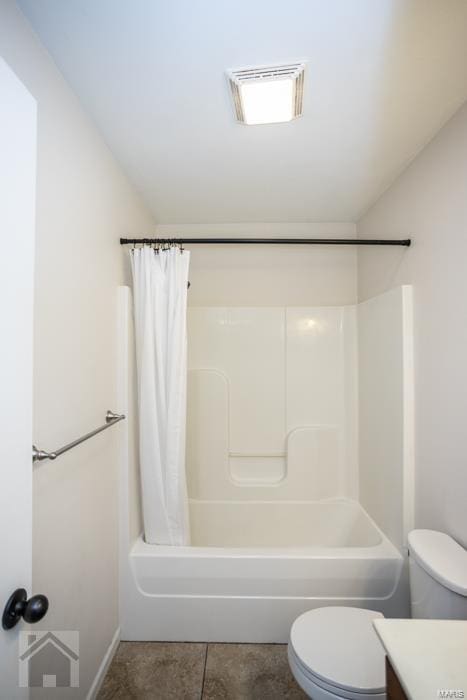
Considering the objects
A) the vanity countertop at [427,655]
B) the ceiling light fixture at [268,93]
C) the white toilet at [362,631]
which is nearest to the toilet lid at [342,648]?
the white toilet at [362,631]

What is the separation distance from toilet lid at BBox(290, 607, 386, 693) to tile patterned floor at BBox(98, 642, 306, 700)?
1.44 feet

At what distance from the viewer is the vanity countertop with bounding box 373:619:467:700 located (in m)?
0.65

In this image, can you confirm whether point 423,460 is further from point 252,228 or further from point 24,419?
point 252,228

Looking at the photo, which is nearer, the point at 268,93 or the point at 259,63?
the point at 259,63

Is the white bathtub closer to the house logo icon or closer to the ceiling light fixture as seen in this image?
the house logo icon

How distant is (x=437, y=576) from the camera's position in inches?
43.7

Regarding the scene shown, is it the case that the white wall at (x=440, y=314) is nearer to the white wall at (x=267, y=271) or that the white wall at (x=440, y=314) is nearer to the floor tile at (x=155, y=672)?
the white wall at (x=267, y=271)

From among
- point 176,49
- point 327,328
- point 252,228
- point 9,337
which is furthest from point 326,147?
point 9,337

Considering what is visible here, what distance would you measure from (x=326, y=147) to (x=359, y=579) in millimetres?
2171

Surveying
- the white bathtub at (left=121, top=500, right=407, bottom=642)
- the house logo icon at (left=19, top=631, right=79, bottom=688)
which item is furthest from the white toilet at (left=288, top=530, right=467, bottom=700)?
the house logo icon at (left=19, top=631, right=79, bottom=688)

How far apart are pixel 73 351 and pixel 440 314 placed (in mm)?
1566

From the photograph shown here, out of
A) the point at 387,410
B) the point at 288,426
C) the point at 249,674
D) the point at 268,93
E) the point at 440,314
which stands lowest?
the point at 249,674

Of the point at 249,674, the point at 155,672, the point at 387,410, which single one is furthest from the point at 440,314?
the point at 155,672

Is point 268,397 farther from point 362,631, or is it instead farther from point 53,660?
point 53,660
